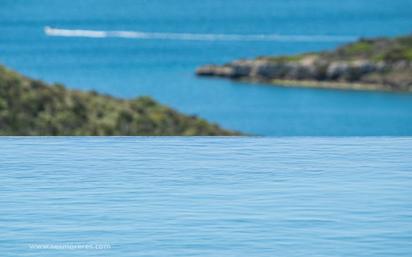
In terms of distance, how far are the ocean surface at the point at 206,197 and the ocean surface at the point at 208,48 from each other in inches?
1955

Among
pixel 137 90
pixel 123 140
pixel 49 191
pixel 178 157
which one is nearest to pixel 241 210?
pixel 49 191

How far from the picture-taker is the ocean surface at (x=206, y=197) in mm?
→ 4434

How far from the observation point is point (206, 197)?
5.47 m

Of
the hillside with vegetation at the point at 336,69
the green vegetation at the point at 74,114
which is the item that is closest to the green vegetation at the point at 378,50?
the hillside with vegetation at the point at 336,69

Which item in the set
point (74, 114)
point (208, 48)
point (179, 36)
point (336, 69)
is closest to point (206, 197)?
point (74, 114)

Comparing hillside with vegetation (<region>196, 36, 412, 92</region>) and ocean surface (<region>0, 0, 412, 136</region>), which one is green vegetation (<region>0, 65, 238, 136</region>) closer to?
ocean surface (<region>0, 0, 412, 136</region>)

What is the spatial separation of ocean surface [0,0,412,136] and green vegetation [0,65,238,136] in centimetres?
3635

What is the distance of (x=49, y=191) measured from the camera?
18.5 feet

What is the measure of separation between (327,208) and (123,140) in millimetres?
2858

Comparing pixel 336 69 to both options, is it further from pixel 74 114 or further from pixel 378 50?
pixel 74 114

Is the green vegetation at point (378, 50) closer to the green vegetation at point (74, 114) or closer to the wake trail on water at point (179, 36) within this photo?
the wake trail on water at point (179, 36)

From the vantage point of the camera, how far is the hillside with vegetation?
7394 cm

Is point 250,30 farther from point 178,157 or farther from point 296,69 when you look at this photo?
point 178,157

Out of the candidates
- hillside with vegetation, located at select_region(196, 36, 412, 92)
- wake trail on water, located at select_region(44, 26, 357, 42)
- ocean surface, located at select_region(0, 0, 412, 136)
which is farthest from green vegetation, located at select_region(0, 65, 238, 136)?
wake trail on water, located at select_region(44, 26, 357, 42)
